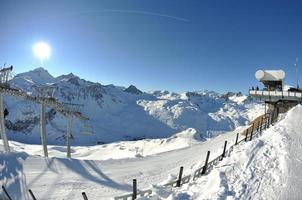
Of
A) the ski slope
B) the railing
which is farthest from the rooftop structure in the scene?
the ski slope

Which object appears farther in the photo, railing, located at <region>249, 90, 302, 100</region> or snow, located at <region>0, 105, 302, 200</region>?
railing, located at <region>249, 90, 302, 100</region>

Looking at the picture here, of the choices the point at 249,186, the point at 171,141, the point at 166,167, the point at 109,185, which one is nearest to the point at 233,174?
the point at 249,186

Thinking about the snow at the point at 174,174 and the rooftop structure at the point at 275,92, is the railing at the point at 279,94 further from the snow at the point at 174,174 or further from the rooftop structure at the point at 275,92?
the snow at the point at 174,174

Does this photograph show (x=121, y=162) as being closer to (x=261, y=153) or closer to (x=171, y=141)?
(x=261, y=153)

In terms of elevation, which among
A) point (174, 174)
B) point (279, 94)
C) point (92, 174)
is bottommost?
point (92, 174)

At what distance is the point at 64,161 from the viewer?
29.8m

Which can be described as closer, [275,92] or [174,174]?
[174,174]

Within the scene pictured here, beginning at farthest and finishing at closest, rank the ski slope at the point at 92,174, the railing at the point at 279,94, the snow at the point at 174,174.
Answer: the railing at the point at 279,94 < the ski slope at the point at 92,174 < the snow at the point at 174,174

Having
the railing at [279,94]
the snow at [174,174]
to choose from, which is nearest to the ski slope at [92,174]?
the snow at [174,174]

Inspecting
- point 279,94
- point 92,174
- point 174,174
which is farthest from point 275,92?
point 92,174

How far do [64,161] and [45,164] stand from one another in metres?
2.11

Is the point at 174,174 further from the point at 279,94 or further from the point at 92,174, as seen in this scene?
the point at 279,94

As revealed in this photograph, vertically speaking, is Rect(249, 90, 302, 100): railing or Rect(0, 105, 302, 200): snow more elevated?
Rect(249, 90, 302, 100): railing

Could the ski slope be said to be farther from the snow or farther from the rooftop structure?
the rooftop structure
